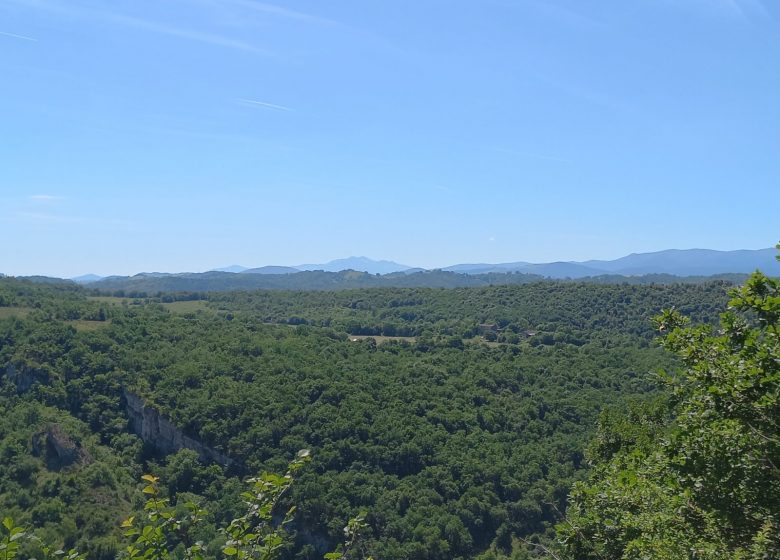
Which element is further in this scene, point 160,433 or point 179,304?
point 179,304

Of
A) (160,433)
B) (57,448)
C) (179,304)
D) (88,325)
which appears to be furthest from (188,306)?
(57,448)

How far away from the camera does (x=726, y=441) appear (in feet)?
22.9

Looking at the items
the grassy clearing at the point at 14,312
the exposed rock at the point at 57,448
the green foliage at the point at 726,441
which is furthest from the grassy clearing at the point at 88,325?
the green foliage at the point at 726,441

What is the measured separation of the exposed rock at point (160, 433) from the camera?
51.2 meters

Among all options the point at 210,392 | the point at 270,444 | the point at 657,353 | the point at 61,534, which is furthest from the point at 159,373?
the point at 657,353

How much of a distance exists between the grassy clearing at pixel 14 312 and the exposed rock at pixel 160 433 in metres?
27.3

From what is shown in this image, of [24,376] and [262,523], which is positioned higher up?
[262,523]

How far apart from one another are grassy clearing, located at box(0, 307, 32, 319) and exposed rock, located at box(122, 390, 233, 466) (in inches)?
1074

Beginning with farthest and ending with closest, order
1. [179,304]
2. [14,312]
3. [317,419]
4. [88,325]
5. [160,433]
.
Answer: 1. [179,304]
2. [14,312]
3. [88,325]
4. [160,433]
5. [317,419]

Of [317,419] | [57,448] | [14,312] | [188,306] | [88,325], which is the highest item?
[14,312]

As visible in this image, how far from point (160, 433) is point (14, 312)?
37.0 metres

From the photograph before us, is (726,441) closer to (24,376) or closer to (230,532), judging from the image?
(230,532)

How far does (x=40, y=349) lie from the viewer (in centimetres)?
6328

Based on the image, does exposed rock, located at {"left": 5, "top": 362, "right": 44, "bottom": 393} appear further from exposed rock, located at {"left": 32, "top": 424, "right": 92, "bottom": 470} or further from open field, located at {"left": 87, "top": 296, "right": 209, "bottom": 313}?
open field, located at {"left": 87, "top": 296, "right": 209, "bottom": 313}
